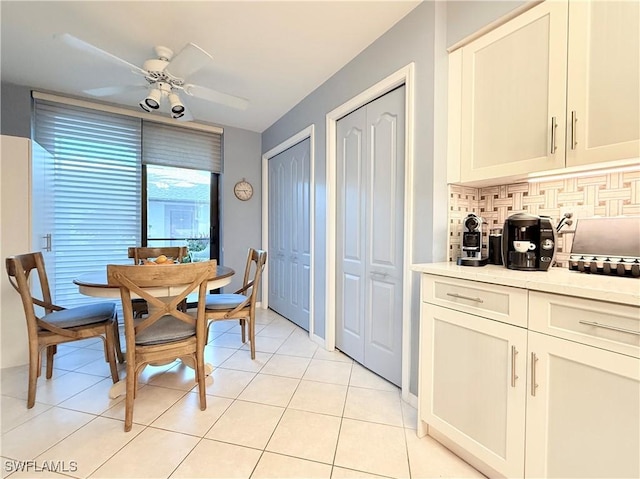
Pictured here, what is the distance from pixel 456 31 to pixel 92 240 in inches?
154

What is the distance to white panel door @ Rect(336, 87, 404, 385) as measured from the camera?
2.05 m

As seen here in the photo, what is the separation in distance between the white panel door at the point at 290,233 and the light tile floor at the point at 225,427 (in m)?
1.07

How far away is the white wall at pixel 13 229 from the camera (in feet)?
7.54

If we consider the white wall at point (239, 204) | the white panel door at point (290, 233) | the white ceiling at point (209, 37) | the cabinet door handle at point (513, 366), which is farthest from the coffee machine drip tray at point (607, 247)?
the white wall at point (239, 204)

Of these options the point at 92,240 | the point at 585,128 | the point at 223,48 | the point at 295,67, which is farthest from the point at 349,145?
the point at 92,240

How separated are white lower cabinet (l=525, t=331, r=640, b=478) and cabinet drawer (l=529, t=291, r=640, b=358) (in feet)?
0.09

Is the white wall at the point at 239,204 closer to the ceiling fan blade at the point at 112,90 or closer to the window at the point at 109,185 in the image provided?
the window at the point at 109,185

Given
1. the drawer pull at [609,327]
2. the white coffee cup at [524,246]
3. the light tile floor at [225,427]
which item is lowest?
the light tile floor at [225,427]

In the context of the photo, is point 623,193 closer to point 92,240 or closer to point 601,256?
point 601,256

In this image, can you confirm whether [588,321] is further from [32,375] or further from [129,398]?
[32,375]

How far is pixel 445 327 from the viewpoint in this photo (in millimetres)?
1405

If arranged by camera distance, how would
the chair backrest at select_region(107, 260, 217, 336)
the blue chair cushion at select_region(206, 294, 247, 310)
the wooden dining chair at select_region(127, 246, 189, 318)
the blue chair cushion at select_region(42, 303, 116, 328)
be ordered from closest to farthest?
the chair backrest at select_region(107, 260, 217, 336) < the blue chair cushion at select_region(42, 303, 116, 328) < the blue chair cushion at select_region(206, 294, 247, 310) < the wooden dining chair at select_region(127, 246, 189, 318)

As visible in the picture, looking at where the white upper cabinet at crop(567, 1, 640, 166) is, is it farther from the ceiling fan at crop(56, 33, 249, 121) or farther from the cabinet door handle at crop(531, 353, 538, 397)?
the ceiling fan at crop(56, 33, 249, 121)

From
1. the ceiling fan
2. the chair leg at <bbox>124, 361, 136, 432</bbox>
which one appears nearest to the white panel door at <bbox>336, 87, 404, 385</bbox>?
the ceiling fan
